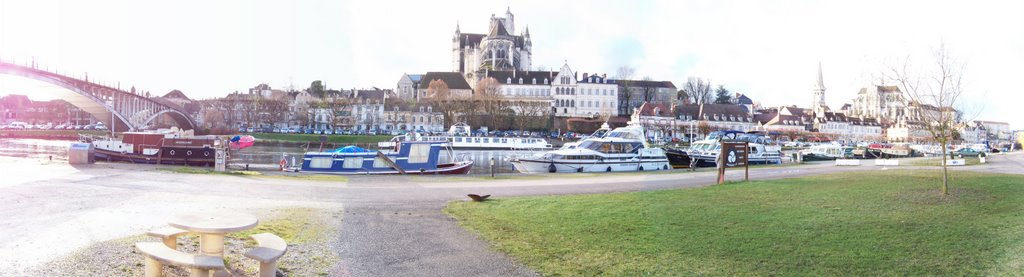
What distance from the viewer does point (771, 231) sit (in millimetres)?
10266

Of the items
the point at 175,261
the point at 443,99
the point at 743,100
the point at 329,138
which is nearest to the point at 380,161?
the point at 175,261

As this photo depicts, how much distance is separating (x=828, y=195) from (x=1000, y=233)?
14.7ft

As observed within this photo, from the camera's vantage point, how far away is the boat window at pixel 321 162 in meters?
32.8

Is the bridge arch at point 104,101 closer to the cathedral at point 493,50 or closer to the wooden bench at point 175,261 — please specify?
the wooden bench at point 175,261

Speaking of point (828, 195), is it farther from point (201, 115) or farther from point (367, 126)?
point (201, 115)

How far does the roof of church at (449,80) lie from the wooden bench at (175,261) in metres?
122

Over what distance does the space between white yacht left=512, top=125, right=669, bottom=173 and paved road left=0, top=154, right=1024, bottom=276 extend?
41.9 ft

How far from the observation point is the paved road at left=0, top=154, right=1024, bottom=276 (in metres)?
8.75

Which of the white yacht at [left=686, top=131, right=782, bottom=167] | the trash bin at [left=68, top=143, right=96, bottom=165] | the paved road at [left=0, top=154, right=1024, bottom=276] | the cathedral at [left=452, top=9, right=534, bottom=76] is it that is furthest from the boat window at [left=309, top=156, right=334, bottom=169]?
the cathedral at [left=452, top=9, right=534, bottom=76]

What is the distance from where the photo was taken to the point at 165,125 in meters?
115

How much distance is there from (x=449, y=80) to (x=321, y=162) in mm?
99234

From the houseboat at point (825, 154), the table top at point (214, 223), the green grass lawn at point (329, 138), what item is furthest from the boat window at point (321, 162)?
the green grass lawn at point (329, 138)

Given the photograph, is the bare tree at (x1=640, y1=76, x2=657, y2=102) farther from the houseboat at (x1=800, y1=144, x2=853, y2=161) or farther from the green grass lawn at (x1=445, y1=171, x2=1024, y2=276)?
the green grass lawn at (x1=445, y1=171, x2=1024, y2=276)

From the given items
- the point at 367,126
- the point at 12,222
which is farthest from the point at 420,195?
the point at 367,126
